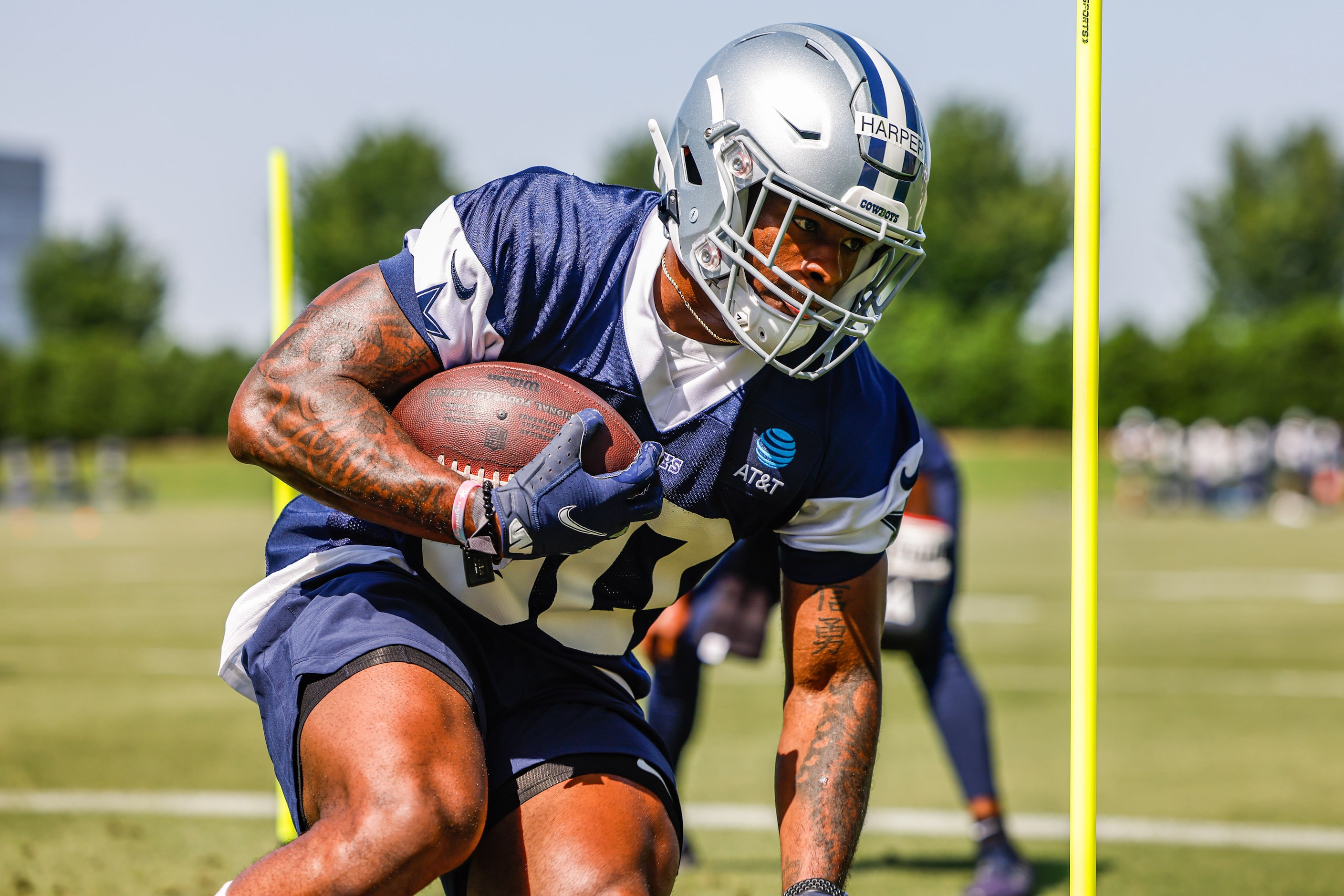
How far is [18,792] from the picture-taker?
5777 mm

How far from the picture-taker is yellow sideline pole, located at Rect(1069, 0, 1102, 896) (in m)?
2.63

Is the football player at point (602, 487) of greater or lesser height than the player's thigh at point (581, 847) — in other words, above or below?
above

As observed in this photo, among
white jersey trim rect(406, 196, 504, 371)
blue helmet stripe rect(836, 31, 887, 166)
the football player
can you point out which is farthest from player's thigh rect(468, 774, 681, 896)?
blue helmet stripe rect(836, 31, 887, 166)

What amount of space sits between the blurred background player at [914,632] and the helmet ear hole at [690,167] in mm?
2198

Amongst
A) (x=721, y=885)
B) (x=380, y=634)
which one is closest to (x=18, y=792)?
(x=721, y=885)

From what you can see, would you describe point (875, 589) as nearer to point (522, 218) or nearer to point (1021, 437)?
point (522, 218)

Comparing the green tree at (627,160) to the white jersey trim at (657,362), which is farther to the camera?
the green tree at (627,160)

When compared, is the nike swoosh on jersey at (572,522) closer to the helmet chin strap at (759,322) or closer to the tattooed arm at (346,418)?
the tattooed arm at (346,418)

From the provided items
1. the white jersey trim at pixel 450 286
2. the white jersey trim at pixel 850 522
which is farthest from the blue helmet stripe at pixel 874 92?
the white jersey trim at pixel 450 286

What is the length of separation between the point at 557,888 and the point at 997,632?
9444 millimetres

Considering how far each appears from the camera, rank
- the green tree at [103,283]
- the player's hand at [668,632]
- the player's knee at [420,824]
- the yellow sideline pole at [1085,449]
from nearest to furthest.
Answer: the player's knee at [420,824] → the yellow sideline pole at [1085,449] → the player's hand at [668,632] → the green tree at [103,283]

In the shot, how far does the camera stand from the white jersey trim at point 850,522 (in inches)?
110

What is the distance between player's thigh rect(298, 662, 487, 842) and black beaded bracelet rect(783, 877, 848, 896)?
70 centimetres

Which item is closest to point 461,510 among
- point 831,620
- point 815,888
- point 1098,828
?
point 831,620
